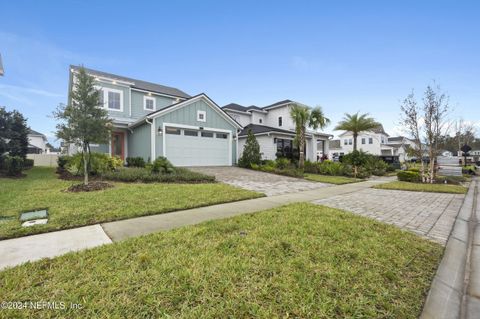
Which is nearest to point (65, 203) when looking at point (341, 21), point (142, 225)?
point (142, 225)

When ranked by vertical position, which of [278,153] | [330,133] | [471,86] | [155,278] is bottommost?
[155,278]

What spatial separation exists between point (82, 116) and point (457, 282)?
10.1 meters

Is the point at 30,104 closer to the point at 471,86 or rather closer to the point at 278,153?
the point at 278,153

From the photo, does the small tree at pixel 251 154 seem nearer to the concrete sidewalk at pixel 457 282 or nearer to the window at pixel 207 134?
the window at pixel 207 134

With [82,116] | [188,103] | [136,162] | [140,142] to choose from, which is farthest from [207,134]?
[82,116]

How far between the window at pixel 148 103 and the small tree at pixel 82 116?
1070 cm

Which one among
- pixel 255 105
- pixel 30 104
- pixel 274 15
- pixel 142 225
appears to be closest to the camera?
pixel 142 225

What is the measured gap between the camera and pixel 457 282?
239 cm

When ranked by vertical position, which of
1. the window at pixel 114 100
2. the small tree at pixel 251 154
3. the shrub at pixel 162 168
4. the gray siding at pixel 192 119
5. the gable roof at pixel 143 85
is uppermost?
the gable roof at pixel 143 85

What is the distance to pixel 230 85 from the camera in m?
18.6

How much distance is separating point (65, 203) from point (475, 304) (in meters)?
7.46

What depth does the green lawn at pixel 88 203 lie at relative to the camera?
395 centimetres

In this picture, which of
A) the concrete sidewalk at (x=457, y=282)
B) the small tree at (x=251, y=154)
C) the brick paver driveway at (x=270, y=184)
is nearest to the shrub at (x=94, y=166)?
the brick paver driveway at (x=270, y=184)

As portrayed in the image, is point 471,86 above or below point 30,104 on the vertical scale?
above
